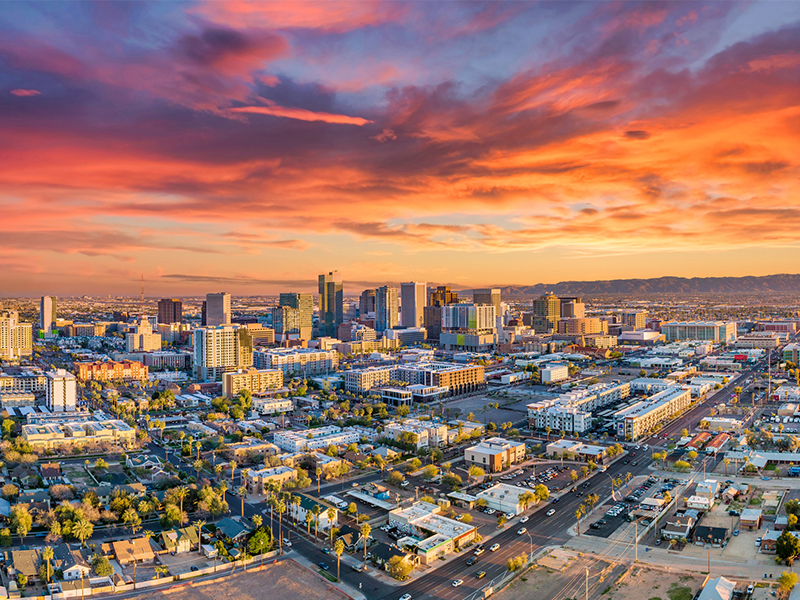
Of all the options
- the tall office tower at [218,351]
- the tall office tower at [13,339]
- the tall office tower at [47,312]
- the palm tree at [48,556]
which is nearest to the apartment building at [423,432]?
the palm tree at [48,556]

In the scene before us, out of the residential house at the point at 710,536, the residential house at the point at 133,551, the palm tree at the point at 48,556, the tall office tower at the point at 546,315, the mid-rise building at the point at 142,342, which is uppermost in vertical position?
the tall office tower at the point at 546,315

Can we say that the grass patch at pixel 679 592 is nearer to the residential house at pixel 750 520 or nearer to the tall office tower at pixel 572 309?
the residential house at pixel 750 520

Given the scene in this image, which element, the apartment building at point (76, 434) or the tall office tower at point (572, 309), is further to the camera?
the tall office tower at point (572, 309)

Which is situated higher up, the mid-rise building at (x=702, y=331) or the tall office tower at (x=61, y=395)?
the mid-rise building at (x=702, y=331)

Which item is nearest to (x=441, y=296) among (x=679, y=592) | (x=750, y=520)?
(x=750, y=520)

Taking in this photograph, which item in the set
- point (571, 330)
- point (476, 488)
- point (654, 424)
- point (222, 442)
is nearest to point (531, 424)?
point (654, 424)

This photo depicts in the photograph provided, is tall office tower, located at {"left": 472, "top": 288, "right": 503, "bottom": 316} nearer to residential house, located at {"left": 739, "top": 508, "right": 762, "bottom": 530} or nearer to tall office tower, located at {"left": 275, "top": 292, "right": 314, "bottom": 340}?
tall office tower, located at {"left": 275, "top": 292, "right": 314, "bottom": 340}

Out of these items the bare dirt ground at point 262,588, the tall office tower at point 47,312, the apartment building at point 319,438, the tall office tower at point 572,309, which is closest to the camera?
the bare dirt ground at point 262,588
